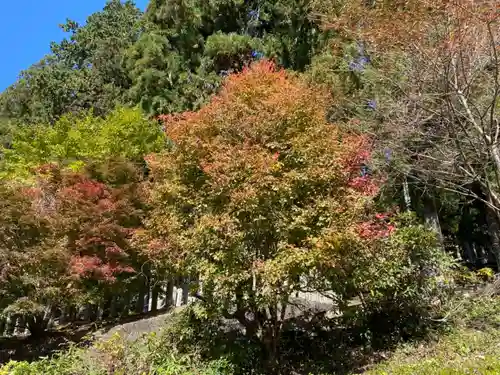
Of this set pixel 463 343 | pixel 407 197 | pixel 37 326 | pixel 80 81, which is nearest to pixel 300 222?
pixel 463 343

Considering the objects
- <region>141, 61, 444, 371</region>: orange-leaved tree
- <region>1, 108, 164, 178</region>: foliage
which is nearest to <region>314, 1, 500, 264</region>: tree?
<region>141, 61, 444, 371</region>: orange-leaved tree

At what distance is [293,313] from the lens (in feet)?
29.0

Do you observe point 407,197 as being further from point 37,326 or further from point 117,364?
point 37,326

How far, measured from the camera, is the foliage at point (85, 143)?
14680 mm

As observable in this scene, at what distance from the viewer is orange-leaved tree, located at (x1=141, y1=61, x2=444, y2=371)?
6352 mm

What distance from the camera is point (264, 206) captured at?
649 cm

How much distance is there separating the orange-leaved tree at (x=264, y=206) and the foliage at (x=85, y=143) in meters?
6.94

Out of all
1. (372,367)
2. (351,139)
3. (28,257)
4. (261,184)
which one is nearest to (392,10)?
(351,139)

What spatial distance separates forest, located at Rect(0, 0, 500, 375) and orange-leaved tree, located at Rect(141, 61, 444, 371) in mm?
30

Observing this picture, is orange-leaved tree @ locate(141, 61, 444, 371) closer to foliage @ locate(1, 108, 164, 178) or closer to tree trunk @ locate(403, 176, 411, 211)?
tree trunk @ locate(403, 176, 411, 211)

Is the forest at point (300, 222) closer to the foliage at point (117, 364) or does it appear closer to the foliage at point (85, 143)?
the foliage at point (117, 364)

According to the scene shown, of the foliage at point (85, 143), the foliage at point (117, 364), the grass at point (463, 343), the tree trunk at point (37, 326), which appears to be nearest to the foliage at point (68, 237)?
the tree trunk at point (37, 326)

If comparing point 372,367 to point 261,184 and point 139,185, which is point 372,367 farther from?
point 139,185

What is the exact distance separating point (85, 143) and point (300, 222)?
37.6 ft
